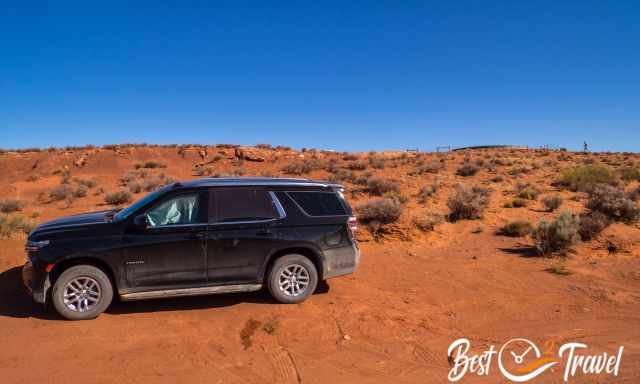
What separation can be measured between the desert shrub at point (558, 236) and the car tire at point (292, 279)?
6021 millimetres

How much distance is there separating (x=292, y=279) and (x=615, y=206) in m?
11.1

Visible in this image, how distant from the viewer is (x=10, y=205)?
15234 millimetres

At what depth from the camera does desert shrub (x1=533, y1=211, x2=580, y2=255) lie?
9242mm

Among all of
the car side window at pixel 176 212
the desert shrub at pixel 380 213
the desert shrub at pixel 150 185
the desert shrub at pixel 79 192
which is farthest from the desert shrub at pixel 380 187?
the desert shrub at pixel 79 192

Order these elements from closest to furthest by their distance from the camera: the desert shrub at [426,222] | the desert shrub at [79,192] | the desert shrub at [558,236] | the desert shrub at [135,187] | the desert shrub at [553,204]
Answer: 1. the desert shrub at [558,236]
2. the desert shrub at [426,222]
3. the desert shrub at [553,204]
4. the desert shrub at [79,192]
5. the desert shrub at [135,187]

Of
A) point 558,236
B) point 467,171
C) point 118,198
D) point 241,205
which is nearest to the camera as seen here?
point 241,205

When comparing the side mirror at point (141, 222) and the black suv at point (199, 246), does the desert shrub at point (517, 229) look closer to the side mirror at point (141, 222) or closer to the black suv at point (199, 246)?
the black suv at point (199, 246)

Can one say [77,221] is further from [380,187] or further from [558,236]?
[380,187]

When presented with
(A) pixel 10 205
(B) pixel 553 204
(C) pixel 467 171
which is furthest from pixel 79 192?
(C) pixel 467 171

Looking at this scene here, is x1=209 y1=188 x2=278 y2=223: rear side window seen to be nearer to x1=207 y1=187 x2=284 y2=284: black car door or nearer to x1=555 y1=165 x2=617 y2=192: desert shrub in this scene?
x1=207 y1=187 x2=284 y2=284: black car door

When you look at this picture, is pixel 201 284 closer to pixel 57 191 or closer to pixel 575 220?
pixel 575 220

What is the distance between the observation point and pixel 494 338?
4.98 metres

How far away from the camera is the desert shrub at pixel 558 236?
9242mm

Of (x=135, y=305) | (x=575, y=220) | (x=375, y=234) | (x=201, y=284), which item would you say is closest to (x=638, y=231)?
(x=575, y=220)
